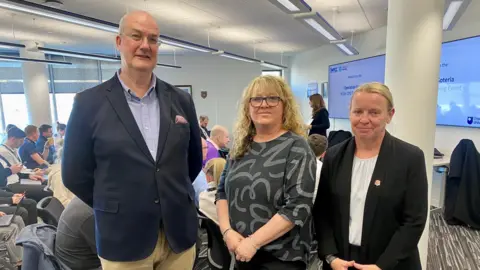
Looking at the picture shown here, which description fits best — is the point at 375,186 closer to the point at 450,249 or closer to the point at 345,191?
the point at 345,191

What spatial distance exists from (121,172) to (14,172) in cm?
409

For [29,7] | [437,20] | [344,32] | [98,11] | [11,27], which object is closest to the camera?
[437,20]

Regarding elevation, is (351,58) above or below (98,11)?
below

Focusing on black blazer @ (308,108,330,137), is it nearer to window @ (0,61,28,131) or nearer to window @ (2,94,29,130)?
window @ (0,61,28,131)

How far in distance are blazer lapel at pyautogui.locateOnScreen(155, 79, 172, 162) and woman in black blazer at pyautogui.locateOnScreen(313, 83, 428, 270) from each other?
71 cm

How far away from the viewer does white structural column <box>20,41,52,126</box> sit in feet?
25.6

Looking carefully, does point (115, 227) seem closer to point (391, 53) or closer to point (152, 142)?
point (152, 142)

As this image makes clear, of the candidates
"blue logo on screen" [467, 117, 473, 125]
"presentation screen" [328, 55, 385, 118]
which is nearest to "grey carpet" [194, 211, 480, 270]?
"blue logo on screen" [467, 117, 473, 125]

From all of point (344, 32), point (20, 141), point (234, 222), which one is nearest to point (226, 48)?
point (344, 32)

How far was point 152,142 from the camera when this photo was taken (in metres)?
1.21

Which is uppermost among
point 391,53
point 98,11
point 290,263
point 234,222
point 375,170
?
point 98,11

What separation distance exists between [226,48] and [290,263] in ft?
26.9

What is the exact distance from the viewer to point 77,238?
172cm

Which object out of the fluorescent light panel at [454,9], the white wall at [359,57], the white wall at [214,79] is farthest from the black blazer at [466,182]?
the white wall at [214,79]
